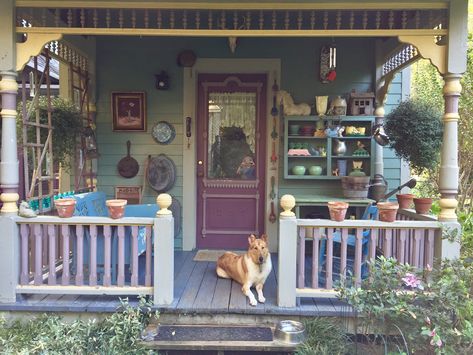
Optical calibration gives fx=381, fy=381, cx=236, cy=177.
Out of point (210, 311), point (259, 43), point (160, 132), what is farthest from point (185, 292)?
point (259, 43)

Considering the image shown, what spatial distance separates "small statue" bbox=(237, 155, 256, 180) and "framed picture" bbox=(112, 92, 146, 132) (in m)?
1.24

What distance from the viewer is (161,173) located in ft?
14.7

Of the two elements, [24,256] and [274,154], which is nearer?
[24,256]

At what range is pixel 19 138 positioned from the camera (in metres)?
3.90

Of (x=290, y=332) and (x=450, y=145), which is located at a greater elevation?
(x=450, y=145)

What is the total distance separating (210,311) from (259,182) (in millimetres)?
2026

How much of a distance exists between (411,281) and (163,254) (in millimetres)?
1679

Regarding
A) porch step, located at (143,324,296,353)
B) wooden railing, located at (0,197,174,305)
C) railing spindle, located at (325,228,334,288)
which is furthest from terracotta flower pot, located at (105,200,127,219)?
railing spindle, located at (325,228,334,288)

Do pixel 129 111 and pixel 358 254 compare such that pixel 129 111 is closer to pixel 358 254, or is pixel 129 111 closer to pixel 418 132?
pixel 358 254

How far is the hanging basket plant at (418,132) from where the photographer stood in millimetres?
3818

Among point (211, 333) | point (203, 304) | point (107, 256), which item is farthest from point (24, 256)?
point (211, 333)

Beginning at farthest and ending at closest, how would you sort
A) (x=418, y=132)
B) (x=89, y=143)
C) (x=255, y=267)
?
(x=89, y=143) < (x=418, y=132) < (x=255, y=267)

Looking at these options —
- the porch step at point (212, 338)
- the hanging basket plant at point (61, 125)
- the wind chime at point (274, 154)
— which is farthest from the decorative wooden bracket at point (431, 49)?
the hanging basket plant at point (61, 125)

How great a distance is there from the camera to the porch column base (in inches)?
112
